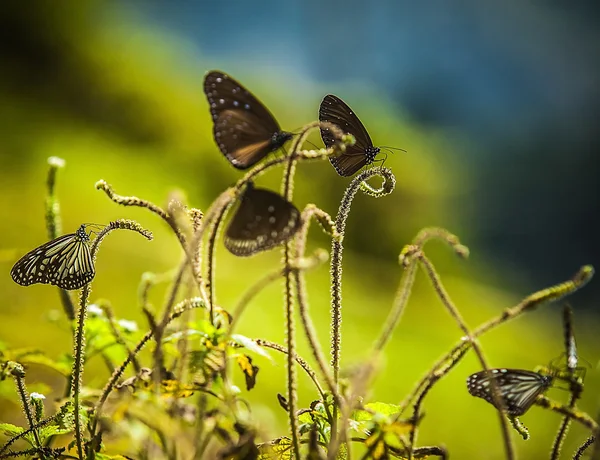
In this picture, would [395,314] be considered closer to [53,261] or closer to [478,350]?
[478,350]

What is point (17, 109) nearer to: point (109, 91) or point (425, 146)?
point (109, 91)

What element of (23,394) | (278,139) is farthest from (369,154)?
(23,394)

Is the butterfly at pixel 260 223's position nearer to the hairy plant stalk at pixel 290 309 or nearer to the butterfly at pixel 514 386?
the hairy plant stalk at pixel 290 309

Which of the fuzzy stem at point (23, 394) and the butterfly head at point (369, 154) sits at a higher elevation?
the butterfly head at point (369, 154)

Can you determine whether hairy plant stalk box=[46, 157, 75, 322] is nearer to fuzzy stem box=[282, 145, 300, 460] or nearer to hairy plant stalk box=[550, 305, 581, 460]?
fuzzy stem box=[282, 145, 300, 460]

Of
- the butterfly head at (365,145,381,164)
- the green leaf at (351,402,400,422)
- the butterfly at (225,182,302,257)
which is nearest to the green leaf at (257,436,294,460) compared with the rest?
the green leaf at (351,402,400,422)

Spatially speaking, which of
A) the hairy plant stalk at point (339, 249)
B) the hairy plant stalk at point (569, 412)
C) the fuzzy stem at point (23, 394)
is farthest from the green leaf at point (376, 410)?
the fuzzy stem at point (23, 394)
